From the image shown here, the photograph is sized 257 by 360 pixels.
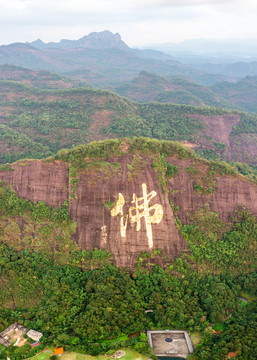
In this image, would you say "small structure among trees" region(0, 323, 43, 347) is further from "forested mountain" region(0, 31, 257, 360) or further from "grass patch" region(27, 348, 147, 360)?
"grass patch" region(27, 348, 147, 360)

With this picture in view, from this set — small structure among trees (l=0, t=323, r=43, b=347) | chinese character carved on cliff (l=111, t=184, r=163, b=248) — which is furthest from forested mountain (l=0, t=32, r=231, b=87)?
small structure among trees (l=0, t=323, r=43, b=347)

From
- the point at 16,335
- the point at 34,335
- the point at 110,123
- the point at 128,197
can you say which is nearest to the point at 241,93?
the point at 110,123

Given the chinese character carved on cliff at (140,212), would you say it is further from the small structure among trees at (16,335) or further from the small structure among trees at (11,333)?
the small structure among trees at (11,333)

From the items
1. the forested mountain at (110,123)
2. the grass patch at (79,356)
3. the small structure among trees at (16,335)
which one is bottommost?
the grass patch at (79,356)

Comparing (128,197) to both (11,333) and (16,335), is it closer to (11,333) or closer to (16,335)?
(16,335)

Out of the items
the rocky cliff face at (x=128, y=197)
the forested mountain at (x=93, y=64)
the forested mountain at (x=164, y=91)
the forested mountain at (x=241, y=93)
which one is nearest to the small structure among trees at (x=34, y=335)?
the rocky cliff face at (x=128, y=197)

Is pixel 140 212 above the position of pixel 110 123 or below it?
below

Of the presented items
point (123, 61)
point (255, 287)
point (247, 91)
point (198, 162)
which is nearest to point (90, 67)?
point (123, 61)
